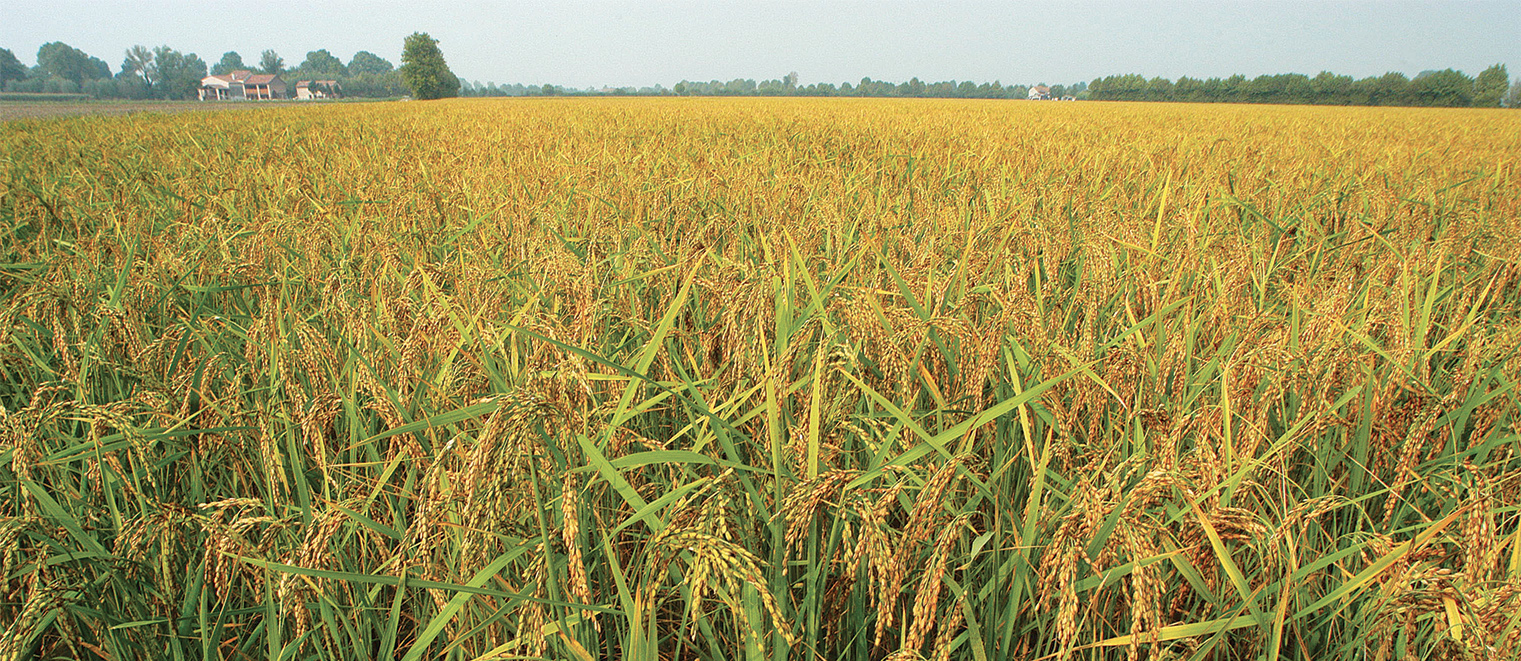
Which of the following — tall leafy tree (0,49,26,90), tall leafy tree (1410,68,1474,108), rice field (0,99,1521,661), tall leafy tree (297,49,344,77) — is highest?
tall leafy tree (297,49,344,77)

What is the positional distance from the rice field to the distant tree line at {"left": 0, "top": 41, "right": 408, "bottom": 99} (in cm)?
9306

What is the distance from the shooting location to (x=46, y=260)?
211cm

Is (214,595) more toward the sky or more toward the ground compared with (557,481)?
more toward the ground

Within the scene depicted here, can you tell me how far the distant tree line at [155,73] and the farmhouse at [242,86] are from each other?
190 centimetres

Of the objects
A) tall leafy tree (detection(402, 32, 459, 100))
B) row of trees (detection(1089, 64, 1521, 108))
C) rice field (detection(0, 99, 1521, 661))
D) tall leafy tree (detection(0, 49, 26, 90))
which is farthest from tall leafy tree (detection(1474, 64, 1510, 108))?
tall leafy tree (detection(0, 49, 26, 90))

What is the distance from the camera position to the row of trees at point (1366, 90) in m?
42.5

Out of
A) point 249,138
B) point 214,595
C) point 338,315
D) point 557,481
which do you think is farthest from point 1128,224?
point 249,138

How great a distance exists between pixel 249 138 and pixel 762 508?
7.89 meters

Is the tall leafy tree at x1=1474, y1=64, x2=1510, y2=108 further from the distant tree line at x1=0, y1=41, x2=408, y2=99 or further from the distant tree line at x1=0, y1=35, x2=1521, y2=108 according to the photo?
the distant tree line at x1=0, y1=41, x2=408, y2=99

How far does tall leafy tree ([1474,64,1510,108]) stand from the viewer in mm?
41219

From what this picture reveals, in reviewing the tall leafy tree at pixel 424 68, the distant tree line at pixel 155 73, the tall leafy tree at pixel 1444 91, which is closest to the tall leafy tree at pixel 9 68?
the distant tree line at pixel 155 73

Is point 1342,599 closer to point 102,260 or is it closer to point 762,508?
point 762,508

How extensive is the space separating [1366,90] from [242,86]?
404ft

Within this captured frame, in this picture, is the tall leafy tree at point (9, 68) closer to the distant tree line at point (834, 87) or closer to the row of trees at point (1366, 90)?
the distant tree line at point (834, 87)
